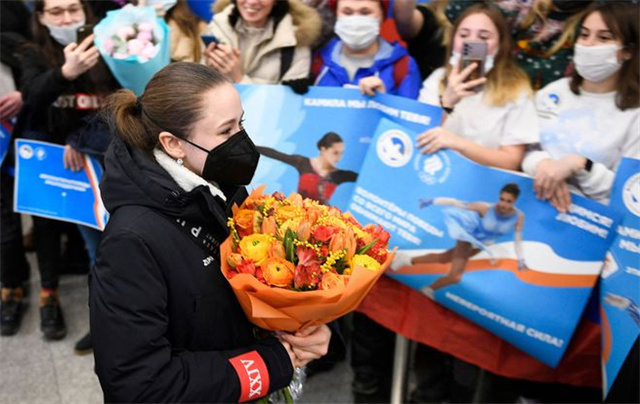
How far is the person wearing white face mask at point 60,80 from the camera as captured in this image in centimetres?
273

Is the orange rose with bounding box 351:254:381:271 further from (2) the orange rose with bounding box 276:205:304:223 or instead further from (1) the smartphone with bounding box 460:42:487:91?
(1) the smartphone with bounding box 460:42:487:91

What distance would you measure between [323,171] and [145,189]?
1286mm

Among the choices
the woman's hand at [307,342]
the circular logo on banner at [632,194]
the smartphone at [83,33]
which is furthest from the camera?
the smartphone at [83,33]

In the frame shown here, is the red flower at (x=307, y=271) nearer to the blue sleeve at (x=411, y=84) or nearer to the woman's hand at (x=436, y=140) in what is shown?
the woman's hand at (x=436, y=140)

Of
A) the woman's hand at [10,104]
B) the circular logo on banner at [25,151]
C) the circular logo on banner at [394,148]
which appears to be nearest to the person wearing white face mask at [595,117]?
the circular logo on banner at [394,148]

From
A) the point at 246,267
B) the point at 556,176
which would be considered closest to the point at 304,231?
the point at 246,267

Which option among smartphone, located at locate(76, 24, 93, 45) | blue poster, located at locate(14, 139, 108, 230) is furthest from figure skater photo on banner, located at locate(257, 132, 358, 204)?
smartphone, located at locate(76, 24, 93, 45)

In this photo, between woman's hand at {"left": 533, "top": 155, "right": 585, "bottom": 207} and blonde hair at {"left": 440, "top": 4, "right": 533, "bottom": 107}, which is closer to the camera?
woman's hand at {"left": 533, "top": 155, "right": 585, "bottom": 207}

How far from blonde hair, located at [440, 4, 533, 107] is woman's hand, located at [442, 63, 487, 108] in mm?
62

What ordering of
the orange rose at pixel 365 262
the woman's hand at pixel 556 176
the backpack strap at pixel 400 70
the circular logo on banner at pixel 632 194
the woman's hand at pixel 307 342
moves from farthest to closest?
1. the backpack strap at pixel 400 70
2. the woman's hand at pixel 556 176
3. the circular logo on banner at pixel 632 194
4. the woman's hand at pixel 307 342
5. the orange rose at pixel 365 262

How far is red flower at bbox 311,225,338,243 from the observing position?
1442mm

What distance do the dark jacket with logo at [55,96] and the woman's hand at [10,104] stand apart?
5cm

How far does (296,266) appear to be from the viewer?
1.42 metres

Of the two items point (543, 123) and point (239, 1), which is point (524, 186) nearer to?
point (543, 123)
